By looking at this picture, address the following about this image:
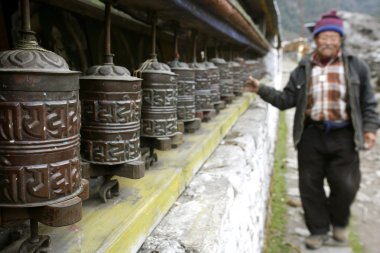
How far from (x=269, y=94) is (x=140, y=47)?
1369 mm

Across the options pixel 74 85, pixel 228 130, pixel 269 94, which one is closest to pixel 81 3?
pixel 74 85

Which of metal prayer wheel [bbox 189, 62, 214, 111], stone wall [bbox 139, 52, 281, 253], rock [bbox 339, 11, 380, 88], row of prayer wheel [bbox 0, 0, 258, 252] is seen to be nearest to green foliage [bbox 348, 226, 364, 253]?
stone wall [bbox 139, 52, 281, 253]

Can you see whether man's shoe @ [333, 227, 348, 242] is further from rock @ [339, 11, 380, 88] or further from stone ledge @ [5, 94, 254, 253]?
rock @ [339, 11, 380, 88]

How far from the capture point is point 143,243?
119 centimetres

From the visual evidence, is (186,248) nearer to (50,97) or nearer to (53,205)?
(53,205)

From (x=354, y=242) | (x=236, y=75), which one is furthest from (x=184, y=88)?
(x=354, y=242)

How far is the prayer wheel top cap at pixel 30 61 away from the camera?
798mm

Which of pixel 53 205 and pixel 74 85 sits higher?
pixel 74 85

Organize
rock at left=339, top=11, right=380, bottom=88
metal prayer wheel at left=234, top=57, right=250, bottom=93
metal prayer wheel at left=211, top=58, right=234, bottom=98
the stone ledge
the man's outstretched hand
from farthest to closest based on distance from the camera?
rock at left=339, top=11, right=380, bottom=88 < metal prayer wheel at left=234, top=57, right=250, bottom=93 < the man's outstretched hand < metal prayer wheel at left=211, top=58, right=234, bottom=98 < the stone ledge

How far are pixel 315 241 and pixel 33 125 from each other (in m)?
3.26

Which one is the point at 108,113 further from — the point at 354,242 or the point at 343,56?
the point at 354,242

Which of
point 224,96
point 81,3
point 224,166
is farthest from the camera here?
point 224,96

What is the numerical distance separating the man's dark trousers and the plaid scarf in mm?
151

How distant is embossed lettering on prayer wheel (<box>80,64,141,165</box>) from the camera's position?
115cm
